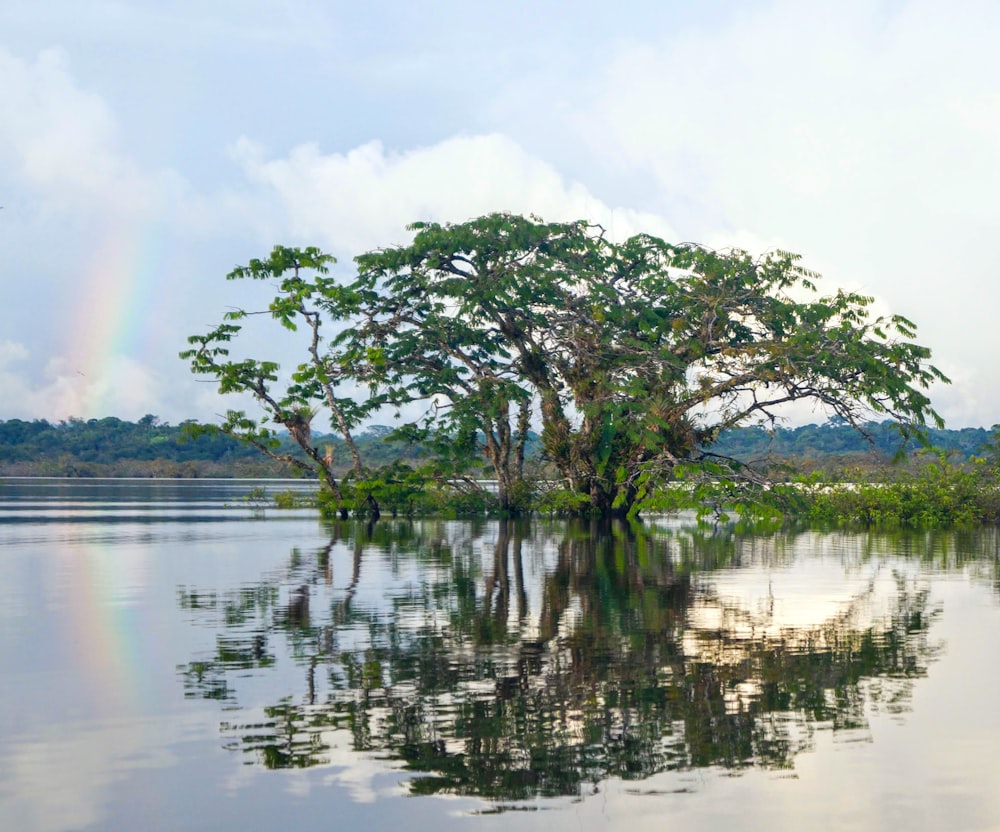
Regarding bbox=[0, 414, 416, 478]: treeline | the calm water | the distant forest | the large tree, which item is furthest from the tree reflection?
bbox=[0, 414, 416, 478]: treeline

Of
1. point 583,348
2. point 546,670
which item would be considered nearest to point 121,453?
point 583,348

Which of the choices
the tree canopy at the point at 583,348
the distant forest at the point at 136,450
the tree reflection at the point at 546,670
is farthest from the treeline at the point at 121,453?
the tree reflection at the point at 546,670

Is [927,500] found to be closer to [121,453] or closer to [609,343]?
[609,343]

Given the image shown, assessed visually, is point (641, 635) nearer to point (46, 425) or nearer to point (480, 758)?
point (480, 758)

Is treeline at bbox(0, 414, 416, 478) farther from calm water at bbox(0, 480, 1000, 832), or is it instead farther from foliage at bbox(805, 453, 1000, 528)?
calm water at bbox(0, 480, 1000, 832)

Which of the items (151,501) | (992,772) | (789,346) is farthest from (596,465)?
(992,772)

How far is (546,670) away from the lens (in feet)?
34.5

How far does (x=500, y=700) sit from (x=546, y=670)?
4.49 ft

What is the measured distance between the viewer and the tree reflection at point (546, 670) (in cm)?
773

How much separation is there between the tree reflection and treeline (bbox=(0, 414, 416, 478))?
80122 mm

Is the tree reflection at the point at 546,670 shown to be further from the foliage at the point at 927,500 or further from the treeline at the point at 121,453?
the treeline at the point at 121,453

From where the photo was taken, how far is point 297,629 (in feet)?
42.2

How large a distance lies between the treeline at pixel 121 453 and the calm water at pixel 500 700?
3167 inches

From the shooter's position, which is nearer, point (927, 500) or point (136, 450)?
point (927, 500)
